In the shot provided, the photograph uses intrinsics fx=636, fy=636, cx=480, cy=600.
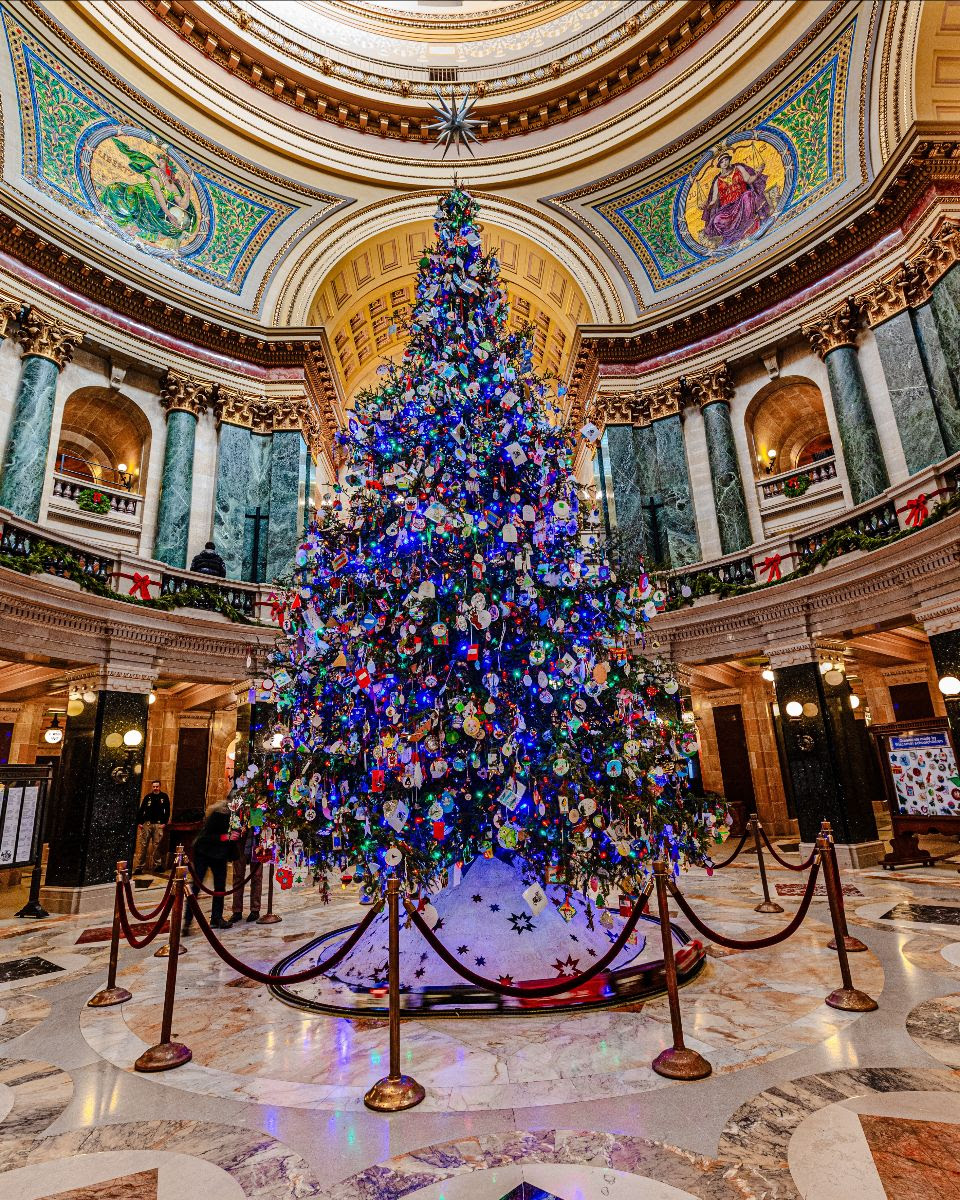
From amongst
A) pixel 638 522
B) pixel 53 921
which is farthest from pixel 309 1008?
pixel 638 522

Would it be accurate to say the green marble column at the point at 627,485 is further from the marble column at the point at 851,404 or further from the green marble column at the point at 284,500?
the green marble column at the point at 284,500

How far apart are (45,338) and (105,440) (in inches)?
115

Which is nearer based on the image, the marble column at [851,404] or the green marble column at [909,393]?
the green marble column at [909,393]

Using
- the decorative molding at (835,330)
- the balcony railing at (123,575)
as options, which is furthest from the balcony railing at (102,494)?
the decorative molding at (835,330)

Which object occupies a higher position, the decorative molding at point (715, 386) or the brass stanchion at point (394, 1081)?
the decorative molding at point (715, 386)

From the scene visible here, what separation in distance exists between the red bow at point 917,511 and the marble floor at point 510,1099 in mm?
7152

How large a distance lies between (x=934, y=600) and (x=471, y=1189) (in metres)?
10.0

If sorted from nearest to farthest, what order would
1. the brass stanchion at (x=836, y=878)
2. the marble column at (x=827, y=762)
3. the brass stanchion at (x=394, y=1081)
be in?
the brass stanchion at (x=394, y=1081)
the brass stanchion at (x=836, y=878)
the marble column at (x=827, y=762)

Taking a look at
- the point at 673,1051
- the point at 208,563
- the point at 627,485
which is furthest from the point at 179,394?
the point at 673,1051

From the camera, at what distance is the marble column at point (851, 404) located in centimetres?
1259

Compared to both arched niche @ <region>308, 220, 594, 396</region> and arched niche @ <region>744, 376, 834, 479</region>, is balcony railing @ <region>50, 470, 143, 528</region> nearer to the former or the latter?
arched niche @ <region>308, 220, 594, 396</region>

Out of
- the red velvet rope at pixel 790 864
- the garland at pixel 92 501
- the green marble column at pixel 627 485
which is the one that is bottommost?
the red velvet rope at pixel 790 864

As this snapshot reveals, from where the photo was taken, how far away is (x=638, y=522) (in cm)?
1566

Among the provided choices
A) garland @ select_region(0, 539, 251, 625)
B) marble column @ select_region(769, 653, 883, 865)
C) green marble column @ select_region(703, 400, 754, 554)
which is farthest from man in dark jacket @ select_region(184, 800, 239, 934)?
green marble column @ select_region(703, 400, 754, 554)
